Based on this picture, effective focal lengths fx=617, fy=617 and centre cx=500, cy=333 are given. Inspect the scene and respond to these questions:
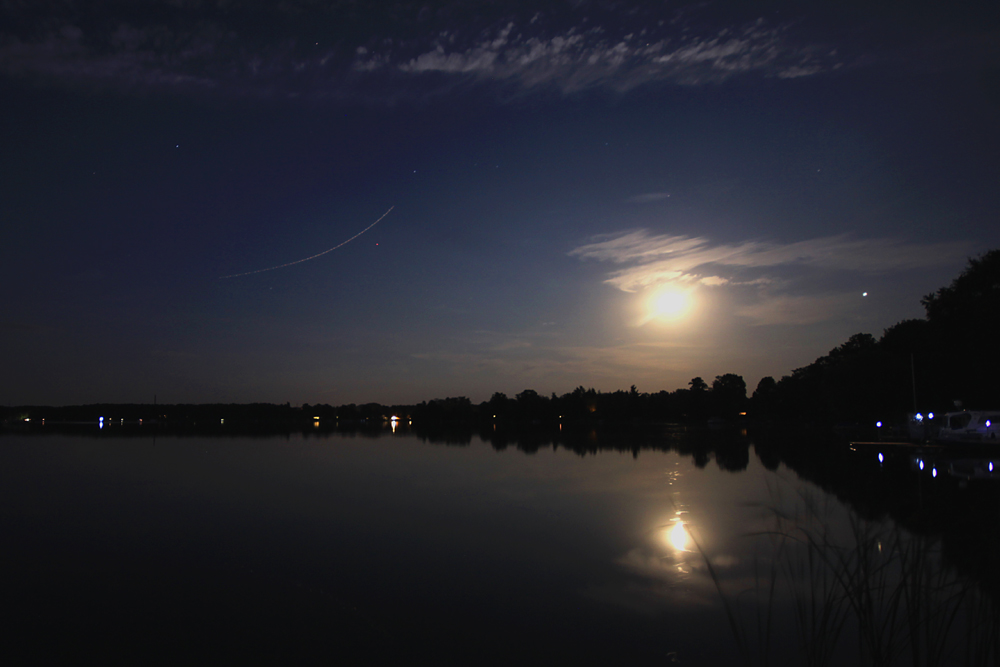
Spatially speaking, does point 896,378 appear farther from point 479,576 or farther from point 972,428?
point 479,576

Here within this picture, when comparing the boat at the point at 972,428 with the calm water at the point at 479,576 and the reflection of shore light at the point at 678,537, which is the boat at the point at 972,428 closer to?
the calm water at the point at 479,576

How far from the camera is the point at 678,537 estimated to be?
10172mm

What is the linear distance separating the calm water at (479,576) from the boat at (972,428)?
14064 mm

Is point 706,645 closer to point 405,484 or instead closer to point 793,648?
point 793,648

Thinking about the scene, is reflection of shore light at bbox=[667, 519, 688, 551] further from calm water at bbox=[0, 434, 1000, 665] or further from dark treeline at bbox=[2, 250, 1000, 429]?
dark treeline at bbox=[2, 250, 1000, 429]

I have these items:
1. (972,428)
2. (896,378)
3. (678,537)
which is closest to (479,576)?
(678,537)

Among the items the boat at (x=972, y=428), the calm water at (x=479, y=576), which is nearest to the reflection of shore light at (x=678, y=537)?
the calm water at (x=479, y=576)

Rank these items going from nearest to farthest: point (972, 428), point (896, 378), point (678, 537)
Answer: point (678, 537) → point (972, 428) → point (896, 378)

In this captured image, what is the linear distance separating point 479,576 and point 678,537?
152 inches

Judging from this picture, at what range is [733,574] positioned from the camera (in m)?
7.90

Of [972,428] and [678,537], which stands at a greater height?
[972,428]

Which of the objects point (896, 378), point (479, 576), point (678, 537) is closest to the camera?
point (479, 576)

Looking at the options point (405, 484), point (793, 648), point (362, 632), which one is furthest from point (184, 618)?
point (405, 484)

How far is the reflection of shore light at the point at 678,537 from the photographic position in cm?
960
